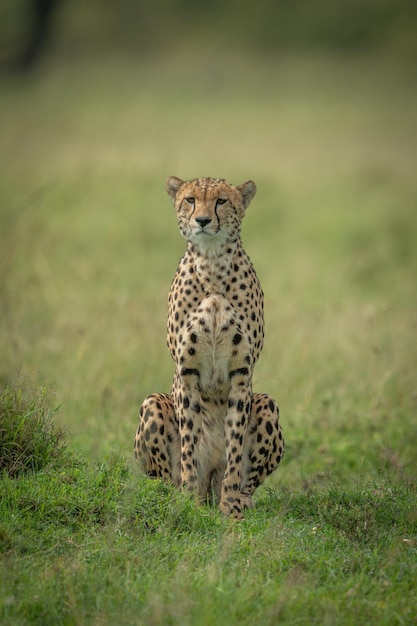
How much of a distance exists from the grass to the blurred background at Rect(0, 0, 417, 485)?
1.2 inches

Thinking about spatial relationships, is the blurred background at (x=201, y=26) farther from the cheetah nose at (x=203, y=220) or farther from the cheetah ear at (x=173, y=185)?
the cheetah nose at (x=203, y=220)

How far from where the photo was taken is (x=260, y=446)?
15.1 ft

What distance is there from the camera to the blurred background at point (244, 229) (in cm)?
649

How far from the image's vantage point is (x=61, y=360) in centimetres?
698

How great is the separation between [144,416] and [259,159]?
394 inches

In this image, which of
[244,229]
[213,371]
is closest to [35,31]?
[244,229]

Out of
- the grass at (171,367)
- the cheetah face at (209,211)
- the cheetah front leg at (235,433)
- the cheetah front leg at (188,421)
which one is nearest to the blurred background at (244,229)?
the grass at (171,367)

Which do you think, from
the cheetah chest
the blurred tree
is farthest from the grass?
the blurred tree

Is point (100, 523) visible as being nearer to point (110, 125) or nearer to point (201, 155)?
point (201, 155)

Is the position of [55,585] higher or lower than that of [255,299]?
lower

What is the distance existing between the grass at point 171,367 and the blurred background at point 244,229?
3 centimetres

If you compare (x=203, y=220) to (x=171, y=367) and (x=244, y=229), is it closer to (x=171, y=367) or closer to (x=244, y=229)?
(x=171, y=367)

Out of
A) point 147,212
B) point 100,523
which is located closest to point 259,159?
point 147,212

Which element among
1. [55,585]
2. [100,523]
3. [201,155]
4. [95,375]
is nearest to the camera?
[55,585]
